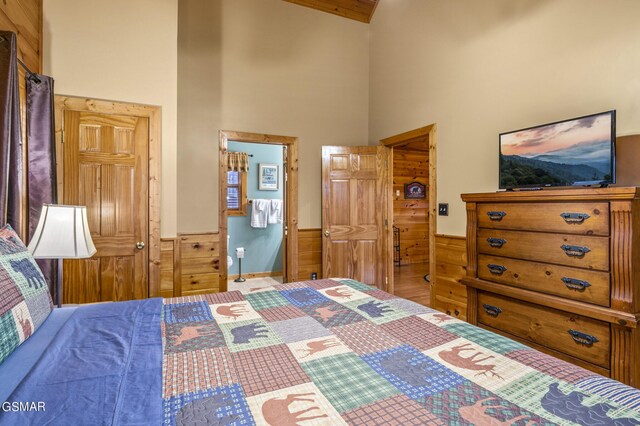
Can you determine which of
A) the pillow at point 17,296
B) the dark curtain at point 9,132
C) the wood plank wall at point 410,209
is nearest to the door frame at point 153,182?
the dark curtain at point 9,132

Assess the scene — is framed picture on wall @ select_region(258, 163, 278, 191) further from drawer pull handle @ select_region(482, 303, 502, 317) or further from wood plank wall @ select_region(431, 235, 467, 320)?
drawer pull handle @ select_region(482, 303, 502, 317)

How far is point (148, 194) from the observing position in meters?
2.88

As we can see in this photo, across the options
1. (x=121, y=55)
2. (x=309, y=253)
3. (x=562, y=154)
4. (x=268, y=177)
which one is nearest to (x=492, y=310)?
(x=562, y=154)

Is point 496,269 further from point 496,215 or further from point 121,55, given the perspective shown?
point 121,55

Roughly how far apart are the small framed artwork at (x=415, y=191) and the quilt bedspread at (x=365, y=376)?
5.54 m

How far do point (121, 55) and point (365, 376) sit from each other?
3.16 metres

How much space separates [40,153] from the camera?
214 cm

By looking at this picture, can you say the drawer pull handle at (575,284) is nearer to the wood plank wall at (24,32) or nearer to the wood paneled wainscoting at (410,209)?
the wood plank wall at (24,32)

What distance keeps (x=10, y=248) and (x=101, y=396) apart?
2.87ft

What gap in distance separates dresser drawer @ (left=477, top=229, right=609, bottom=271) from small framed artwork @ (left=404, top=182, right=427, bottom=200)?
4.52 meters

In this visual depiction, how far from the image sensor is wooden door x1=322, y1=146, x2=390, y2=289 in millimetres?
4062

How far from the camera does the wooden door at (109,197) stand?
266 cm

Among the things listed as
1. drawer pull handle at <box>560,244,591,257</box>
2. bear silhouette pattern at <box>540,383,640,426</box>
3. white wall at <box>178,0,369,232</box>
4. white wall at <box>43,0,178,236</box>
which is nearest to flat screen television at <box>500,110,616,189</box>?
drawer pull handle at <box>560,244,591,257</box>

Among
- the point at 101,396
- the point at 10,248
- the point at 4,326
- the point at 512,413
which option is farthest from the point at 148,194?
the point at 512,413
